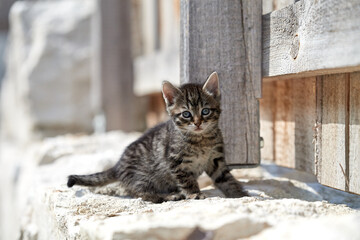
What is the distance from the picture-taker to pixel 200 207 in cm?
220

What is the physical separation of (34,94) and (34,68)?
0.40m

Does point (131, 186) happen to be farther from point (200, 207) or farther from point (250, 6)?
point (250, 6)

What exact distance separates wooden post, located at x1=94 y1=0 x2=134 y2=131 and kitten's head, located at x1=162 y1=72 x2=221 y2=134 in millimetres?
3173

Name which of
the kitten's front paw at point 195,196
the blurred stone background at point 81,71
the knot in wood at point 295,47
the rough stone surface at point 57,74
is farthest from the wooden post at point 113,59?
the knot in wood at point 295,47

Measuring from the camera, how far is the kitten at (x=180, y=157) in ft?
9.83

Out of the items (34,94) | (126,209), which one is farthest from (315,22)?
(34,94)

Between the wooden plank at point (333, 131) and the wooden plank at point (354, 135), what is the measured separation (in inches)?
1.8

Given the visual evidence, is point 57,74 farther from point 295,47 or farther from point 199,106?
point 295,47

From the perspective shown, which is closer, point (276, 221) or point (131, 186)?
point (276, 221)

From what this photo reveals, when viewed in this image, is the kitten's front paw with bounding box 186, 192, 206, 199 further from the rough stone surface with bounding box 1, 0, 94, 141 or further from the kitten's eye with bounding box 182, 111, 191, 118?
the rough stone surface with bounding box 1, 0, 94, 141

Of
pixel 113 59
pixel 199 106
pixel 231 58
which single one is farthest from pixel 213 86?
pixel 113 59

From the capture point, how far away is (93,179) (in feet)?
10.2

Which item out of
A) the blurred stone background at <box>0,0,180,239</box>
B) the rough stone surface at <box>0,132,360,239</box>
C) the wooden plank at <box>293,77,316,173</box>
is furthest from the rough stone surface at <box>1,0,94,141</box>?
the wooden plank at <box>293,77,316,173</box>

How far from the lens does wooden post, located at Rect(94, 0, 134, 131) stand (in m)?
6.08
